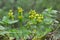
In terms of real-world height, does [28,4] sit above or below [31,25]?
above

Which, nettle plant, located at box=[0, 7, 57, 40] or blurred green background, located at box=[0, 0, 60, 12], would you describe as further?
blurred green background, located at box=[0, 0, 60, 12]

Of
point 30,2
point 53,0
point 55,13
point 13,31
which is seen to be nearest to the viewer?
point 13,31

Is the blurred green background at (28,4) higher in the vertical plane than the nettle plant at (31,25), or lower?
higher

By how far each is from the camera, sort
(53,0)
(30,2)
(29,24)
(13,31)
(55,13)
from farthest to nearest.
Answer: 1. (30,2)
2. (53,0)
3. (55,13)
4. (29,24)
5. (13,31)

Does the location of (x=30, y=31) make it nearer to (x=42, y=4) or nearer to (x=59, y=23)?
(x=59, y=23)

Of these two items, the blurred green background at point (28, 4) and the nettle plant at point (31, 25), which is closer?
the nettle plant at point (31, 25)

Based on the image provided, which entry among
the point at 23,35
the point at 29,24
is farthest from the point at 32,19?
the point at 23,35

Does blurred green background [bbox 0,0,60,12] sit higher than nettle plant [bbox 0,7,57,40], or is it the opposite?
blurred green background [bbox 0,0,60,12]

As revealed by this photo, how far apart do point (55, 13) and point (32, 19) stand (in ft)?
0.88

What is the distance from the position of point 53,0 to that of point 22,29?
4.76 metres

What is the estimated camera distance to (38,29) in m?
1.81

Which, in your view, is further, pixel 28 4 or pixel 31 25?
pixel 28 4

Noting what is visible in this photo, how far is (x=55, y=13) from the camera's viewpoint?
199cm

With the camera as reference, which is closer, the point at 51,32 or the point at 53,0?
the point at 51,32
